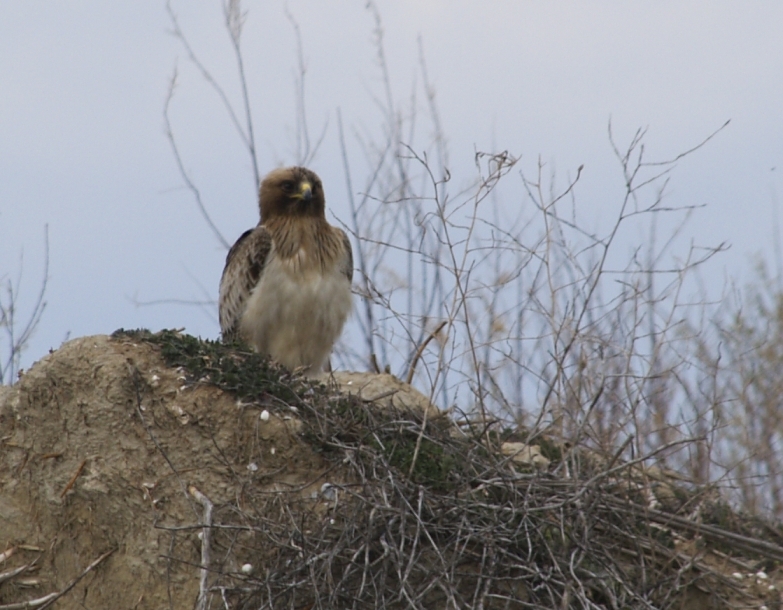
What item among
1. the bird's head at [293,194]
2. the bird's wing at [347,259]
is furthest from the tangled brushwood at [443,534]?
the bird's head at [293,194]

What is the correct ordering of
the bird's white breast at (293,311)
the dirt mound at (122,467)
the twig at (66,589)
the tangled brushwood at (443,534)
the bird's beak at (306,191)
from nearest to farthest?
1. the tangled brushwood at (443,534)
2. the dirt mound at (122,467)
3. the twig at (66,589)
4. the bird's white breast at (293,311)
5. the bird's beak at (306,191)

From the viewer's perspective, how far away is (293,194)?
7207 mm

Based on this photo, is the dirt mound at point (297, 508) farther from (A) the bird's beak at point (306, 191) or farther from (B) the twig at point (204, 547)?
(A) the bird's beak at point (306, 191)

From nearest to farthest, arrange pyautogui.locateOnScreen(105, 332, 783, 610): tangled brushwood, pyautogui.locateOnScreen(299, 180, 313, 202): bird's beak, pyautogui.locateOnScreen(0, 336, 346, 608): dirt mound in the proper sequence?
pyautogui.locateOnScreen(105, 332, 783, 610): tangled brushwood < pyautogui.locateOnScreen(0, 336, 346, 608): dirt mound < pyautogui.locateOnScreen(299, 180, 313, 202): bird's beak

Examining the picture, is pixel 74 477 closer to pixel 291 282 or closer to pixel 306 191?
pixel 291 282

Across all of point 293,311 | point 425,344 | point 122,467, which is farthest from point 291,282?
point 122,467

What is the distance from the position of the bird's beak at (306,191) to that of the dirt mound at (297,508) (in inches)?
62.3

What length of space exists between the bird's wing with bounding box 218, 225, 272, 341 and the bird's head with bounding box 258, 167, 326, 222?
0.52ft

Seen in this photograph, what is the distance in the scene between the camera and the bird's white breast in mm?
6887

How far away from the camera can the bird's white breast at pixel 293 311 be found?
22.6 feet

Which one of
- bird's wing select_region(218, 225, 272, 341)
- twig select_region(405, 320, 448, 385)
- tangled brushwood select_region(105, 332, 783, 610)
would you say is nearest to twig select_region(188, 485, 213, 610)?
tangled brushwood select_region(105, 332, 783, 610)

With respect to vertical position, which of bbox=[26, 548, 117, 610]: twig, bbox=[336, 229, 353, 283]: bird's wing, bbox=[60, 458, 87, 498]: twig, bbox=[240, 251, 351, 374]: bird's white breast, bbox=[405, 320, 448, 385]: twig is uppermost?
bbox=[336, 229, 353, 283]: bird's wing

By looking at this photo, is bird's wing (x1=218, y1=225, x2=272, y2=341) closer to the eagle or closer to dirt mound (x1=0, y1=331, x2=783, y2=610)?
the eagle

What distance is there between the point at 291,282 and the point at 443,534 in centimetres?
236
